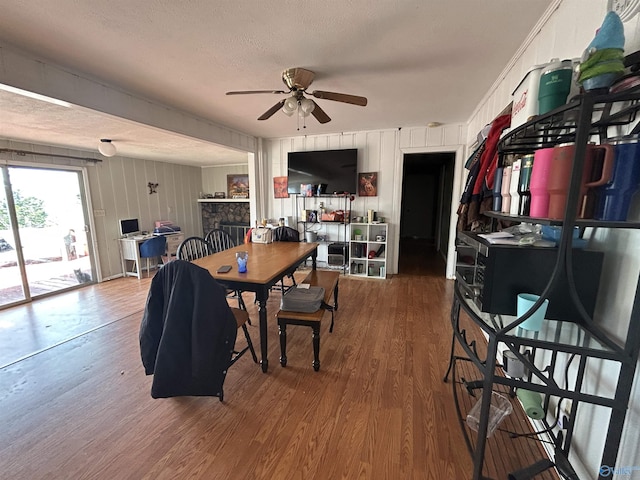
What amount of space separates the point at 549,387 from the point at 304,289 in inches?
63.3

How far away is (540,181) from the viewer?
0.86 metres

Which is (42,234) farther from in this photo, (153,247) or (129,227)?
(153,247)

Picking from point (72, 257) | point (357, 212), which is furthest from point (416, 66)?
point (72, 257)

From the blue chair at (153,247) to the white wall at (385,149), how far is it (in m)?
2.36

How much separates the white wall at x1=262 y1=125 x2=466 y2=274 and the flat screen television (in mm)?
208

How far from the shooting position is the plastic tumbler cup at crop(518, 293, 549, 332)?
3.31 ft

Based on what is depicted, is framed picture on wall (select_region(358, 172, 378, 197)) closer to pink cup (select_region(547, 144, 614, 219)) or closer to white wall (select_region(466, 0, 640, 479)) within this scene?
white wall (select_region(466, 0, 640, 479))

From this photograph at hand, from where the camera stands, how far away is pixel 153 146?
4.23 m

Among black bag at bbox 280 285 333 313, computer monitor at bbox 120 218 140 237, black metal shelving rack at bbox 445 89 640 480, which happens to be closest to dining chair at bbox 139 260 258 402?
black bag at bbox 280 285 333 313

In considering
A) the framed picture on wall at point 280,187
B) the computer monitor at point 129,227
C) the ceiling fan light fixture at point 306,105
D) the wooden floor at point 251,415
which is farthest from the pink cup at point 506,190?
the computer monitor at point 129,227

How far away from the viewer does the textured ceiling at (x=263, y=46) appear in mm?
1494

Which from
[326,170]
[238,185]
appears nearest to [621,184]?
[326,170]

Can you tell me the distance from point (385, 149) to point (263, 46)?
2795 mm

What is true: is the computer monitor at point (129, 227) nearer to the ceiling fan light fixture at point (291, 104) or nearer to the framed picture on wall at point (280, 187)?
the framed picture on wall at point (280, 187)
